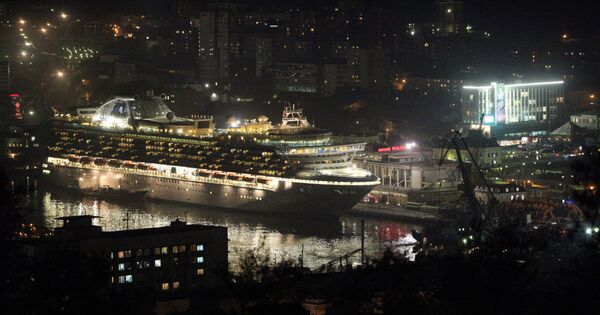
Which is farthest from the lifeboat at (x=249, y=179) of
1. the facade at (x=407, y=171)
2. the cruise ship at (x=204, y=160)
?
the facade at (x=407, y=171)

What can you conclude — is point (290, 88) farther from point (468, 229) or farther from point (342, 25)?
point (468, 229)

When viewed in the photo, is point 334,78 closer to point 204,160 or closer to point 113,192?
point 204,160

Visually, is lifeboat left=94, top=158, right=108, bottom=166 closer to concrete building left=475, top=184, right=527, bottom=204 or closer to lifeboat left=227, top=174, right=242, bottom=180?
lifeboat left=227, top=174, right=242, bottom=180

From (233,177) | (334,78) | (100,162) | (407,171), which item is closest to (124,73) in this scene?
(334,78)

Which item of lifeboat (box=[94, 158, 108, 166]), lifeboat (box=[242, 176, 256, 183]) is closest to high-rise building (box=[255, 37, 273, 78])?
lifeboat (box=[94, 158, 108, 166])

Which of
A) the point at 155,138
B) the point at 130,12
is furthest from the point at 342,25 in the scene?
the point at 155,138
